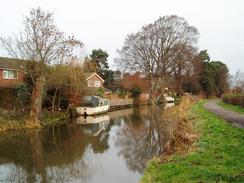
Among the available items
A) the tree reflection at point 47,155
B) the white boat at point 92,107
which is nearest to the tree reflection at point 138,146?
the tree reflection at point 47,155

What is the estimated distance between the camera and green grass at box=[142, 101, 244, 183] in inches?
312

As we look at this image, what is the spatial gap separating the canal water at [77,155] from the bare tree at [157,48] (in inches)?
1262

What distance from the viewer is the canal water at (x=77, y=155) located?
11.3 m

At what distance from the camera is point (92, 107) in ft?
115

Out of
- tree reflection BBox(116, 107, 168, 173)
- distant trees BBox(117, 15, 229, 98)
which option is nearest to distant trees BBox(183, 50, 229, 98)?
distant trees BBox(117, 15, 229, 98)

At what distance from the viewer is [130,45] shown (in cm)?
5519

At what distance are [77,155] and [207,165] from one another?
295 inches

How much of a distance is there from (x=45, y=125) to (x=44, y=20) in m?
8.68

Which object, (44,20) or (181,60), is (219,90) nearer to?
(181,60)

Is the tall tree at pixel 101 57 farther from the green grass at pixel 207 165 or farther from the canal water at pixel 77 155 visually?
the green grass at pixel 207 165

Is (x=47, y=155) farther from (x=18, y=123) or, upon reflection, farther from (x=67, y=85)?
(x=67, y=85)

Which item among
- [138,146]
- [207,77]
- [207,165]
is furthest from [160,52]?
[207,165]

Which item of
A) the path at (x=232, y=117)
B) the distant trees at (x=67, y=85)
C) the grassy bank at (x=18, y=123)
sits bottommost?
the grassy bank at (x=18, y=123)

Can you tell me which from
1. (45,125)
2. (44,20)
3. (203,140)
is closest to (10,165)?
(203,140)
